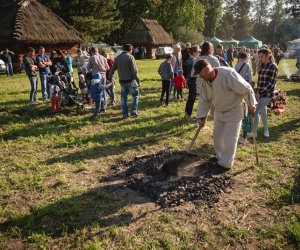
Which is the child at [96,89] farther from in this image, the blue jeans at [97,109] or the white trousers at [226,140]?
the white trousers at [226,140]

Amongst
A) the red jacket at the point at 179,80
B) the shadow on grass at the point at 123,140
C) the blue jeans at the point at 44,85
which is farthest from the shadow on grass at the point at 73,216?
the blue jeans at the point at 44,85

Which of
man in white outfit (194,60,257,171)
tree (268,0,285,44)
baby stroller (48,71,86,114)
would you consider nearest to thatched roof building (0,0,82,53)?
baby stroller (48,71,86,114)

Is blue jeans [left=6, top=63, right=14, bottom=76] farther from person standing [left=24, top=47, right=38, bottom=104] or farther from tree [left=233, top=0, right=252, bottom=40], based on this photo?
tree [left=233, top=0, right=252, bottom=40]

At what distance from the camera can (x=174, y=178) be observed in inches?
237

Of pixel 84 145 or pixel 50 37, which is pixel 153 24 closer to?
pixel 50 37

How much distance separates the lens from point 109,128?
363 inches

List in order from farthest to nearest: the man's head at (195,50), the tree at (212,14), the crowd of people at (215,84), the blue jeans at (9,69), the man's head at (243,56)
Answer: the tree at (212,14)
the blue jeans at (9,69)
the man's head at (195,50)
the man's head at (243,56)
the crowd of people at (215,84)

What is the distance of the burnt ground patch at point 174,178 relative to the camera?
530cm

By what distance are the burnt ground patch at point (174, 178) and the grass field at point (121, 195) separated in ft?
0.67

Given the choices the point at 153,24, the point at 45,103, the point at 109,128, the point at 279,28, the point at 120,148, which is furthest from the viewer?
the point at 279,28

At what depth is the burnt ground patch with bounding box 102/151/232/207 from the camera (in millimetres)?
5305

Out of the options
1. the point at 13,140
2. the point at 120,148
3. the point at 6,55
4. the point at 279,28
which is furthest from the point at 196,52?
the point at 279,28

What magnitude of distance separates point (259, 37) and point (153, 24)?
197ft

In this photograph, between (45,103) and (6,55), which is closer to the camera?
(45,103)
